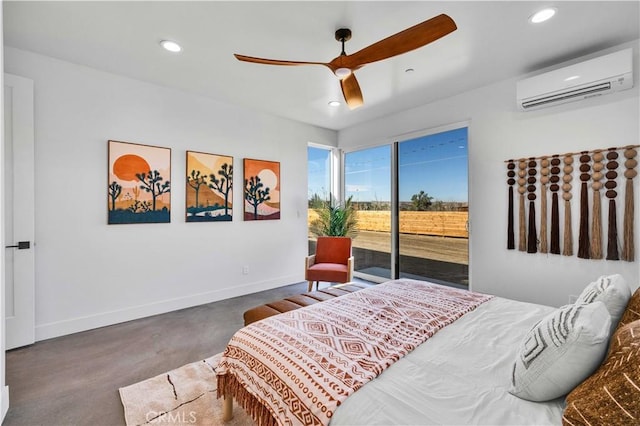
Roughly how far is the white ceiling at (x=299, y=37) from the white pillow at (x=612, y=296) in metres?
1.85

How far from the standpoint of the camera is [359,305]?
1.92 metres

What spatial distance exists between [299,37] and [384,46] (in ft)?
2.65

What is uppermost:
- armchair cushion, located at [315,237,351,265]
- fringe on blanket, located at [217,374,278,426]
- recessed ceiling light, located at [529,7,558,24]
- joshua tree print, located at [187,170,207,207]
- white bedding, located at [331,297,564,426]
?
recessed ceiling light, located at [529,7,558,24]

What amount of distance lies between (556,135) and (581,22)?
3.25ft

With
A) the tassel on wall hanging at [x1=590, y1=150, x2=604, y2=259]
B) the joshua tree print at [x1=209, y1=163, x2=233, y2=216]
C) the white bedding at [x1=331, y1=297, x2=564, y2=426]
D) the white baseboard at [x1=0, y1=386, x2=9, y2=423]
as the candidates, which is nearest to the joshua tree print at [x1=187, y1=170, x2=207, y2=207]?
the joshua tree print at [x1=209, y1=163, x2=233, y2=216]

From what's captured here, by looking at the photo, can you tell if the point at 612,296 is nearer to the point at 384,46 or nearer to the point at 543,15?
the point at 384,46

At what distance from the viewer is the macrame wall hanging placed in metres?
2.46

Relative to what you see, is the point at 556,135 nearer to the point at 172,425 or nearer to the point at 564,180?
the point at 564,180

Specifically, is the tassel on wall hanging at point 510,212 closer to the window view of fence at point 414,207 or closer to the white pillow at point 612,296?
the window view of fence at point 414,207

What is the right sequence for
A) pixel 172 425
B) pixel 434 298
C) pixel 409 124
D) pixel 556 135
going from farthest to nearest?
pixel 409 124 → pixel 556 135 → pixel 434 298 → pixel 172 425

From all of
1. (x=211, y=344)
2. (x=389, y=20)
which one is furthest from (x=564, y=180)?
(x=211, y=344)

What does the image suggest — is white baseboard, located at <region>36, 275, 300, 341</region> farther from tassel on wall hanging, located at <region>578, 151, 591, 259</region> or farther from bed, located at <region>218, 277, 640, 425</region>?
tassel on wall hanging, located at <region>578, 151, 591, 259</region>

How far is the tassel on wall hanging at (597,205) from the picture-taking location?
2.56m

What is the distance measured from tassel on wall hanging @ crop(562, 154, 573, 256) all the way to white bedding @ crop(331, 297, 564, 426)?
1.79 metres
